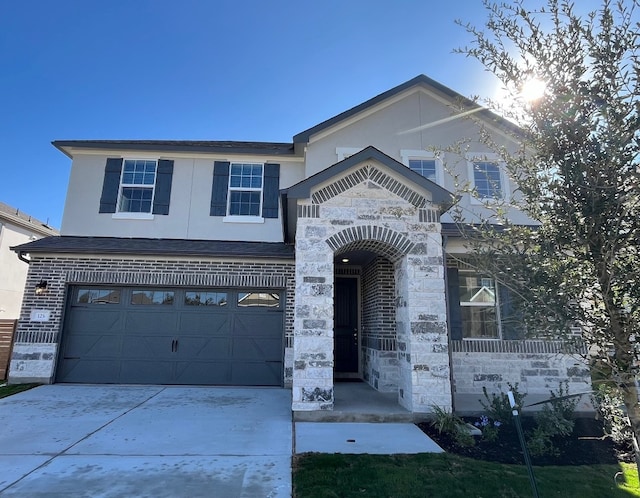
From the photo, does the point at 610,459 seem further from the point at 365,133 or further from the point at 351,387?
the point at 365,133

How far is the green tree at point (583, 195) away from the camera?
282 cm

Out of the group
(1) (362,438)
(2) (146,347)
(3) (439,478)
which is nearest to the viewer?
(3) (439,478)

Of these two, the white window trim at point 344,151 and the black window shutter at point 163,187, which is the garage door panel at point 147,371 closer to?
the black window shutter at point 163,187

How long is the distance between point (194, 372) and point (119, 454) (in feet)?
15.5

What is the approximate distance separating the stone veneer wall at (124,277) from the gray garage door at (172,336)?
0.91 ft

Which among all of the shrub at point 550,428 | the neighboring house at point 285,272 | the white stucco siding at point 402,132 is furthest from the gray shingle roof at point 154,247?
the shrub at point 550,428

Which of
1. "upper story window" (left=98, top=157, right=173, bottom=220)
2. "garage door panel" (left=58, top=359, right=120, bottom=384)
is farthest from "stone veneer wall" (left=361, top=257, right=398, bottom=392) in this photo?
"garage door panel" (left=58, top=359, right=120, bottom=384)

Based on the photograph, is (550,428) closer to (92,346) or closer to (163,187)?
(92,346)

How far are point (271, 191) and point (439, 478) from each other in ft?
26.5

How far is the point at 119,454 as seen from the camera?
461 centimetres

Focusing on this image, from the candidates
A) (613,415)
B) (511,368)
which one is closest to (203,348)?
(511,368)

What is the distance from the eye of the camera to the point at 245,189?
10.6 meters

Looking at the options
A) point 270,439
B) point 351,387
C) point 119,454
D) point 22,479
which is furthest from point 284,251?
point 22,479

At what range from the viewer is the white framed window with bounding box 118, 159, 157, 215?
34.2 feet
